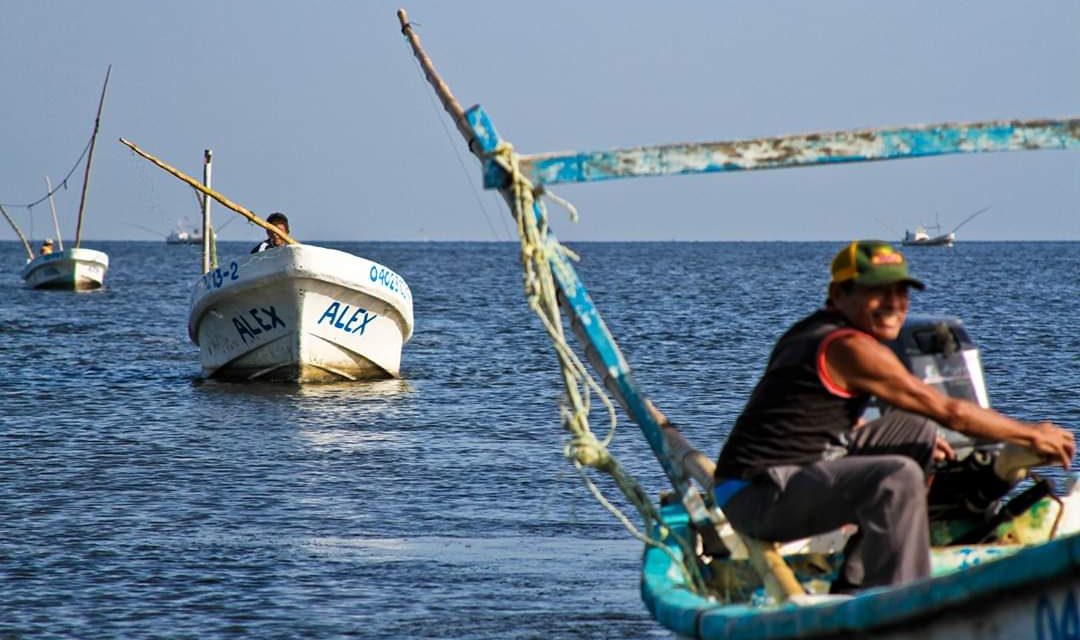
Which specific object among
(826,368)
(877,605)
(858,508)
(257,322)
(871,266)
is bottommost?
(877,605)

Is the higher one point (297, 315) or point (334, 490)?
point (297, 315)

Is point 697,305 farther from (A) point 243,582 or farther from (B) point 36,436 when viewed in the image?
(A) point 243,582

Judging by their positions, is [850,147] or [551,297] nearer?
[850,147]

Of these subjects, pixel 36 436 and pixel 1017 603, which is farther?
pixel 36 436

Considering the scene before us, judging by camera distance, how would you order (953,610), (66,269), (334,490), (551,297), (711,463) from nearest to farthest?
(953,610), (551,297), (711,463), (334,490), (66,269)

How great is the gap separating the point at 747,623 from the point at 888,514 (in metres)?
0.59

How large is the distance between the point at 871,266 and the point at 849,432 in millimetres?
548

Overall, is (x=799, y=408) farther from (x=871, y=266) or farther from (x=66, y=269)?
(x=66, y=269)

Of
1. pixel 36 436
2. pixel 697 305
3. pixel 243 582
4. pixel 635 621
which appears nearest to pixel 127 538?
pixel 243 582

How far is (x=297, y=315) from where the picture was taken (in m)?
17.7

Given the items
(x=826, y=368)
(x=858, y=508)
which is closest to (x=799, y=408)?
(x=826, y=368)

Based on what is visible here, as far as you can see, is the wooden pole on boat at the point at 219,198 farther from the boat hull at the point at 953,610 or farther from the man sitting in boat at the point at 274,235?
the boat hull at the point at 953,610

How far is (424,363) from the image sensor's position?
22.6 metres

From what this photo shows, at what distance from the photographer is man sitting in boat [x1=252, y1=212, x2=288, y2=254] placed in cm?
1744
